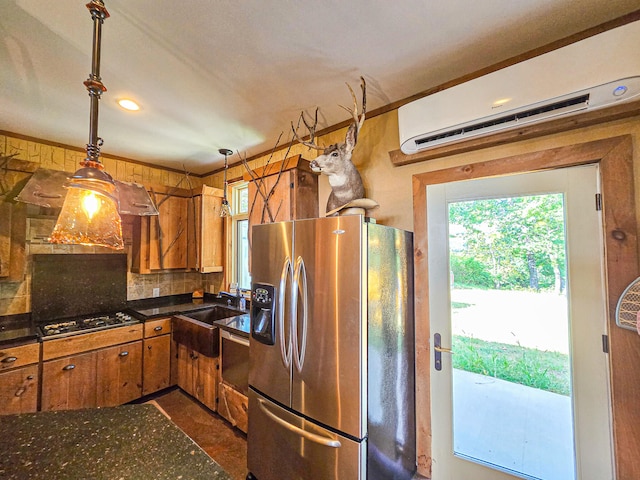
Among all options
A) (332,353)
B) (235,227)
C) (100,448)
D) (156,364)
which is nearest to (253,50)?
(332,353)

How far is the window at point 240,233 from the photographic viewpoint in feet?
11.3

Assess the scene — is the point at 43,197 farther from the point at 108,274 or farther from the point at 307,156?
the point at 307,156

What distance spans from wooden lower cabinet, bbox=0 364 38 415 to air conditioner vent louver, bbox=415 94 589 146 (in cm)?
345

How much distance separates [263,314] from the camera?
1.81 m

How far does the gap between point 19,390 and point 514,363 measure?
356cm

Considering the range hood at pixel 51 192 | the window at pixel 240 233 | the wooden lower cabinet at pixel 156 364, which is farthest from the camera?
the window at pixel 240 233

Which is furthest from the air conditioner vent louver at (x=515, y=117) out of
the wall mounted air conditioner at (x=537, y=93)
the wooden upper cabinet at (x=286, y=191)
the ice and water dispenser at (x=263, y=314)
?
the ice and water dispenser at (x=263, y=314)

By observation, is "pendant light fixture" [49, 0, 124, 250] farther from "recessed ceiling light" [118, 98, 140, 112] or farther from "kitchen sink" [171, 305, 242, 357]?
"kitchen sink" [171, 305, 242, 357]

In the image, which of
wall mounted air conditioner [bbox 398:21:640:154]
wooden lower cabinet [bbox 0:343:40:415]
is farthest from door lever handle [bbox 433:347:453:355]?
wooden lower cabinet [bbox 0:343:40:415]

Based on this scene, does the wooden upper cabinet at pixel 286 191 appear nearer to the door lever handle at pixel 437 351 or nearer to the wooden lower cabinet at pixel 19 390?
the door lever handle at pixel 437 351

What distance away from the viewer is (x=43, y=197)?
7.32 feet

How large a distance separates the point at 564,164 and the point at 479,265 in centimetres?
70

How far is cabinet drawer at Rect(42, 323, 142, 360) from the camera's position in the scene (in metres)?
2.23

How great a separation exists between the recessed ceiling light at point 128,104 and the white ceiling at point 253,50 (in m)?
0.07
